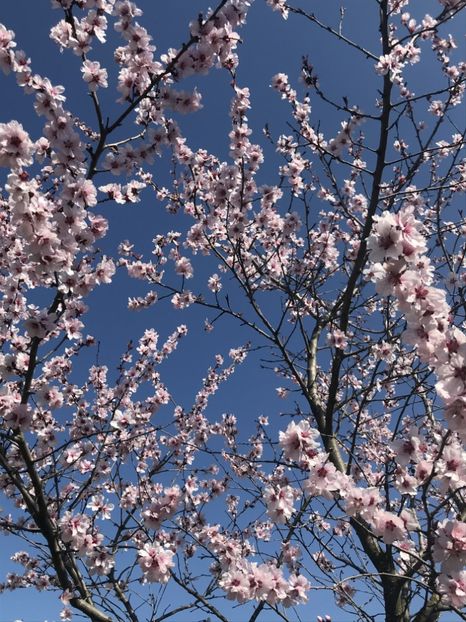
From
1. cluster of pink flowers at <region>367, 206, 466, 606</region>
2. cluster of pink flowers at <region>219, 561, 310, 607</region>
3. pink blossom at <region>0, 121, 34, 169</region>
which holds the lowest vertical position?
cluster of pink flowers at <region>219, 561, 310, 607</region>

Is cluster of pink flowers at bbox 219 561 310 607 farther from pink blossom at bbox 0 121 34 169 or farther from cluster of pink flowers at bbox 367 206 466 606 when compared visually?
pink blossom at bbox 0 121 34 169

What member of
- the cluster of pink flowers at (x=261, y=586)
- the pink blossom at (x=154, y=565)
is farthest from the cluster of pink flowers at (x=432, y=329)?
the pink blossom at (x=154, y=565)

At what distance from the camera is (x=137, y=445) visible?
7691 mm

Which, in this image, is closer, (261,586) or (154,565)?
(261,586)

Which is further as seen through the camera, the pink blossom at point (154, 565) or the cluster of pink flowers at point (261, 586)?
the pink blossom at point (154, 565)

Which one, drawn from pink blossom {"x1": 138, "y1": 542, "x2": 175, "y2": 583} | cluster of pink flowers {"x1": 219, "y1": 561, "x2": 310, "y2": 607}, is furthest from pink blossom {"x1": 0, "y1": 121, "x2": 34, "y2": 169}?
cluster of pink flowers {"x1": 219, "y1": 561, "x2": 310, "y2": 607}

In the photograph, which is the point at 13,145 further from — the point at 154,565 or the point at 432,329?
the point at 154,565

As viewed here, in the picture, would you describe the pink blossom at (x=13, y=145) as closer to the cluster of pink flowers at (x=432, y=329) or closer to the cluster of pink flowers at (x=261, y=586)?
the cluster of pink flowers at (x=432, y=329)

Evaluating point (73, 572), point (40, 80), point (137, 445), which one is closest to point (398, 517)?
point (73, 572)

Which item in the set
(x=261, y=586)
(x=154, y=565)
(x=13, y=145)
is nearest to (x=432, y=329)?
(x=261, y=586)

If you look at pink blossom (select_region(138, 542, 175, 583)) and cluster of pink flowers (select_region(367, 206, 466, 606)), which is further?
pink blossom (select_region(138, 542, 175, 583))

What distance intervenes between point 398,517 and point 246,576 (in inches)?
49.5

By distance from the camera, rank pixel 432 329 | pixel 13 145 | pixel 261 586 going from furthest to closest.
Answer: pixel 261 586
pixel 13 145
pixel 432 329

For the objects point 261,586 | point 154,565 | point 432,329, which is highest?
point 432,329
